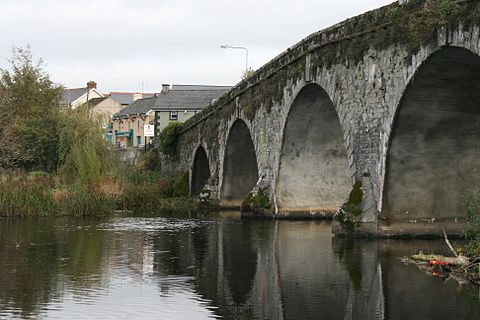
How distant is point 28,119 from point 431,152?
29.0 metres

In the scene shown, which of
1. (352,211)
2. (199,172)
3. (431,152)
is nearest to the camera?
(431,152)

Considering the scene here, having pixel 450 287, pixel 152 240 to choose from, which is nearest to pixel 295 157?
pixel 152 240

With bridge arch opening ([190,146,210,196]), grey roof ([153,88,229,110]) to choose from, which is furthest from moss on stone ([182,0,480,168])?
grey roof ([153,88,229,110])

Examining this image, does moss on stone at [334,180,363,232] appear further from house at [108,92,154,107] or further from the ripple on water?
house at [108,92,154,107]

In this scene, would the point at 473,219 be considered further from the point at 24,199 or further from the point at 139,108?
the point at 139,108

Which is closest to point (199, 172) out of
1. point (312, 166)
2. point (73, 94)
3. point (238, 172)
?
point (238, 172)

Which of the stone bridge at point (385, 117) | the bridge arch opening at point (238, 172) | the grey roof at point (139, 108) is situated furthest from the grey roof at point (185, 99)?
the stone bridge at point (385, 117)

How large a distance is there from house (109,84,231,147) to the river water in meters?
39.5

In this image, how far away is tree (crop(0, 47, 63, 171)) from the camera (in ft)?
140

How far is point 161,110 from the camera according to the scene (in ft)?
227

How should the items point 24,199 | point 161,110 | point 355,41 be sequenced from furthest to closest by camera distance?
point 161,110 → point 24,199 → point 355,41

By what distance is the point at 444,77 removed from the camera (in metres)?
19.1

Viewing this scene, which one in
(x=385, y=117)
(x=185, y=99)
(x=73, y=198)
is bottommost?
(x=73, y=198)

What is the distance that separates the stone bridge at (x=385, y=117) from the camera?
62.3 feet
